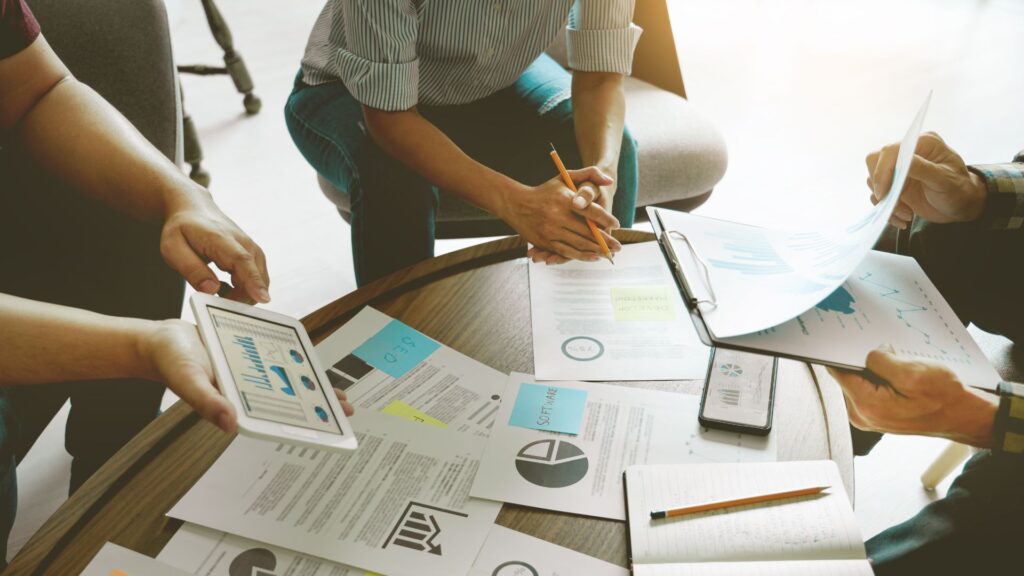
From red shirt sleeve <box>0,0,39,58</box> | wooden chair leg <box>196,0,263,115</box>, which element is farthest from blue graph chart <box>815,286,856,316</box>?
wooden chair leg <box>196,0,263,115</box>

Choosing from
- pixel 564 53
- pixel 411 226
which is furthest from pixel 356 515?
pixel 564 53

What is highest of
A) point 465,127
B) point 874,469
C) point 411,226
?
point 465,127

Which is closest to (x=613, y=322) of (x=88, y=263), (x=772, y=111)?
(x=88, y=263)

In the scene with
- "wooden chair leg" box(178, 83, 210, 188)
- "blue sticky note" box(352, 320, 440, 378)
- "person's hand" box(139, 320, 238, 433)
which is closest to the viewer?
"person's hand" box(139, 320, 238, 433)

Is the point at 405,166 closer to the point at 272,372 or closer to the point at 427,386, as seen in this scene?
the point at 427,386

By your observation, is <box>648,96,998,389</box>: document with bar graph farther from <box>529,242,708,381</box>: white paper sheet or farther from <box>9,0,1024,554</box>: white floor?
<box>9,0,1024,554</box>: white floor

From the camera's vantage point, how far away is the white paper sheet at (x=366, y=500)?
655 mm

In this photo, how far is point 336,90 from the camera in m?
1.33

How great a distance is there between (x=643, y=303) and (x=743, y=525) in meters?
0.36

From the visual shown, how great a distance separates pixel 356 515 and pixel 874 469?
113cm

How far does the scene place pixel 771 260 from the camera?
0.81 meters

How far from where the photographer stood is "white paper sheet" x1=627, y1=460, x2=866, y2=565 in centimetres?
65

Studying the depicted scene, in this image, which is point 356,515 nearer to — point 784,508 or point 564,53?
point 784,508

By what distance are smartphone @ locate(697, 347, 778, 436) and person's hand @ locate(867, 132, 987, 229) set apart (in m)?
0.31
